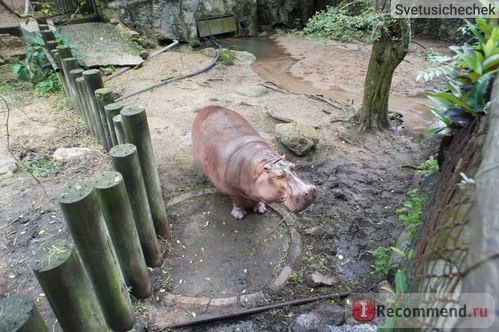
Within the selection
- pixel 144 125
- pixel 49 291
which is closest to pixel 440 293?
pixel 49 291

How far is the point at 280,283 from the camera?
Answer: 2918 millimetres

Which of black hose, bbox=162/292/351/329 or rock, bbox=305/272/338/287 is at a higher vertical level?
black hose, bbox=162/292/351/329

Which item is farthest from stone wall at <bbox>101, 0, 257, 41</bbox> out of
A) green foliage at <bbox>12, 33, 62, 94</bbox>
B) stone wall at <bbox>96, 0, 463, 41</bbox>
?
green foliage at <bbox>12, 33, 62, 94</bbox>

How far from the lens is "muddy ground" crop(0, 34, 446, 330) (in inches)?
119

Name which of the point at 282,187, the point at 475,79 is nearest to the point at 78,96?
the point at 282,187

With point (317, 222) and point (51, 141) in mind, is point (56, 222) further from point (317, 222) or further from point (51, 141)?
point (317, 222)

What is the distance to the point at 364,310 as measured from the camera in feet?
8.77

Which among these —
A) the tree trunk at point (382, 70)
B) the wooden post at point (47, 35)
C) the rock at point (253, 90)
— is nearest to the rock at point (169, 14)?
the wooden post at point (47, 35)

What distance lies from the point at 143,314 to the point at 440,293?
2.22 metres

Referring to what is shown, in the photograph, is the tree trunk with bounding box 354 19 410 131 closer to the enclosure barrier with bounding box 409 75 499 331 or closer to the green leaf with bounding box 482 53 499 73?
the green leaf with bounding box 482 53 499 73

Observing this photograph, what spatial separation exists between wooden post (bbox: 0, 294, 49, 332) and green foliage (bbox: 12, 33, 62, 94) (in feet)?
18.3

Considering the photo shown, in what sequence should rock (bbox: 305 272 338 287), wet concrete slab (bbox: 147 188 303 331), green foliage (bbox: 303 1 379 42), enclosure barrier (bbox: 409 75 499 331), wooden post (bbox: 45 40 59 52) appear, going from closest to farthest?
enclosure barrier (bbox: 409 75 499 331) < wet concrete slab (bbox: 147 188 303 331) < rock (bbox: 305 272 338 287) < green foliage (bbox: 303 1 379 42) < wooden post (bbox: 45 40 59 52)

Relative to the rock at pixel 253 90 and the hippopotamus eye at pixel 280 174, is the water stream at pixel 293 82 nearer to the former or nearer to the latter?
the rock at pixel 253 90

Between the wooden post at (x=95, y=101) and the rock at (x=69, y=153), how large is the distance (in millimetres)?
272
